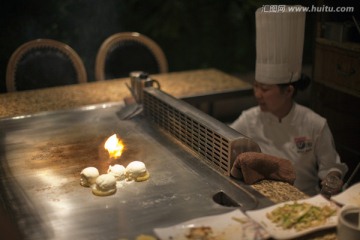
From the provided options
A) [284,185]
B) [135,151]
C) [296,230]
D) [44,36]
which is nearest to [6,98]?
[135,151]

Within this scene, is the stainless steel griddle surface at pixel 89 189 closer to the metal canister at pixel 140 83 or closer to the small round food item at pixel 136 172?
the small round food item at pixel 136 172

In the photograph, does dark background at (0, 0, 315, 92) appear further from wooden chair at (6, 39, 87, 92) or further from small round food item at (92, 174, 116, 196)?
small round food item at (92, 174, 116, 196)

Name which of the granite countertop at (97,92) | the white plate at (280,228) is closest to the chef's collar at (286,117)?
the granite countertop at (97,92)

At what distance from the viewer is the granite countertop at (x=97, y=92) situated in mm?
2964

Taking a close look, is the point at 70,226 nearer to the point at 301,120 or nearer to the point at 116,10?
the point at 301,120

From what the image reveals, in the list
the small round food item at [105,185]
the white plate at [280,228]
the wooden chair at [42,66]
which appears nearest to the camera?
the white plate at [280,228]

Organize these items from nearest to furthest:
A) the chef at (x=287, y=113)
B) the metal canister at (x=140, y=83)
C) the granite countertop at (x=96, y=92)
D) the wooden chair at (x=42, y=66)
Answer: the chef at (x=287, y=113) → the metal canister at (x=140, y=83) → the granite countertop at (x=96, y=92) → the wooden chair at (x=42, y=66)

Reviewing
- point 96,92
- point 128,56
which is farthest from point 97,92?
point 128,56

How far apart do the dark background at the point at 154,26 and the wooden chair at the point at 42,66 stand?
0.89 meters

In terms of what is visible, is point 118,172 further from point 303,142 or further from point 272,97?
point 303,142

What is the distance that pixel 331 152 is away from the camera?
2.64m

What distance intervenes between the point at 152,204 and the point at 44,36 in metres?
3.47

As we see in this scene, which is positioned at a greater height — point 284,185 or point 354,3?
point 354,3

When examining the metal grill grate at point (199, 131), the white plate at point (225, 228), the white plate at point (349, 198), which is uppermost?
the metal grill grate at point (199, 131)
